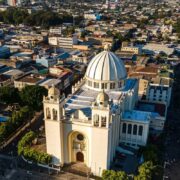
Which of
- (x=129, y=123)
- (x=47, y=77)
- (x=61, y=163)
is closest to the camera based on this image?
(x=61, y=163)

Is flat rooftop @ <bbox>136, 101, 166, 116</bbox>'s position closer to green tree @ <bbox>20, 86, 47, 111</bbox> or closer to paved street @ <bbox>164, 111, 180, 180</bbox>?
paved street @ <bbox>164, 111, 180, 180</bbox>

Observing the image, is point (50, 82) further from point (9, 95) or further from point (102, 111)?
point (102, 111)

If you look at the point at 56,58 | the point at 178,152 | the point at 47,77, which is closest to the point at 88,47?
the point at 56,58

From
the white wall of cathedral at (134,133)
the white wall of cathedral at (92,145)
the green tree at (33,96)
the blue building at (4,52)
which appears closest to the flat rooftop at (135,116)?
the white wall of cathedral at (134,133)

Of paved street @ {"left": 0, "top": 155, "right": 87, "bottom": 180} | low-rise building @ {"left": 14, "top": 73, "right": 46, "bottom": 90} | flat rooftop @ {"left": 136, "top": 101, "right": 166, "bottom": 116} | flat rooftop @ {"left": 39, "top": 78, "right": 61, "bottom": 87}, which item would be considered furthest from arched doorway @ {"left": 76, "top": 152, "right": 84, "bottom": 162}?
low-rise building @ {"left": 14, "top": 73, "right": 46, "bottom": 90}

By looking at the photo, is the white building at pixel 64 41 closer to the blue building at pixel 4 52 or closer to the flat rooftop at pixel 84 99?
the blue building at pixel 4 52

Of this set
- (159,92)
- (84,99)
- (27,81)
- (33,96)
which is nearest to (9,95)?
(33,96)

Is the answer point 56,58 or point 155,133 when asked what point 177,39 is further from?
point 155,133
